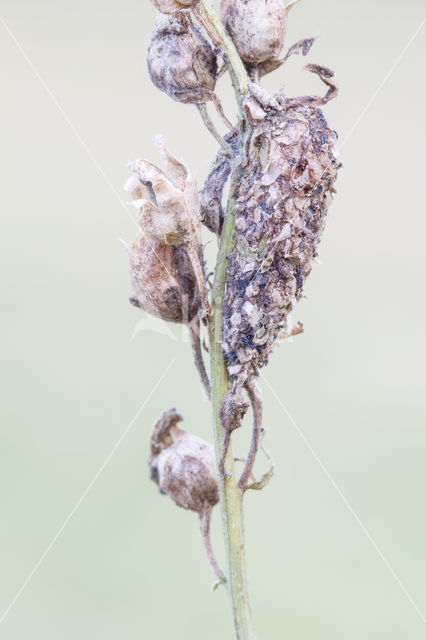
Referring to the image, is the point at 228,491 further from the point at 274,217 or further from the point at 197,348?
the point at 274,217

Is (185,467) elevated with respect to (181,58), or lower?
lower

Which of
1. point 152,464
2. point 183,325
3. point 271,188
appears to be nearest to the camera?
point 271,188

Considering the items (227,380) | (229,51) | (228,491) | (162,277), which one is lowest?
(228,491)

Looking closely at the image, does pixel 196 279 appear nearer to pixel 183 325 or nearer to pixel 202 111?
pixel 183 325

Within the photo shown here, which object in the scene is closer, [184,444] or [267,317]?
[267,317]

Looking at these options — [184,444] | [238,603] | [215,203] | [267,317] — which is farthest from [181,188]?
[238,603]

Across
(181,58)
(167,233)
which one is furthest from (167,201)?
(181,58)

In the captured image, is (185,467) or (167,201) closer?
(167,201)
